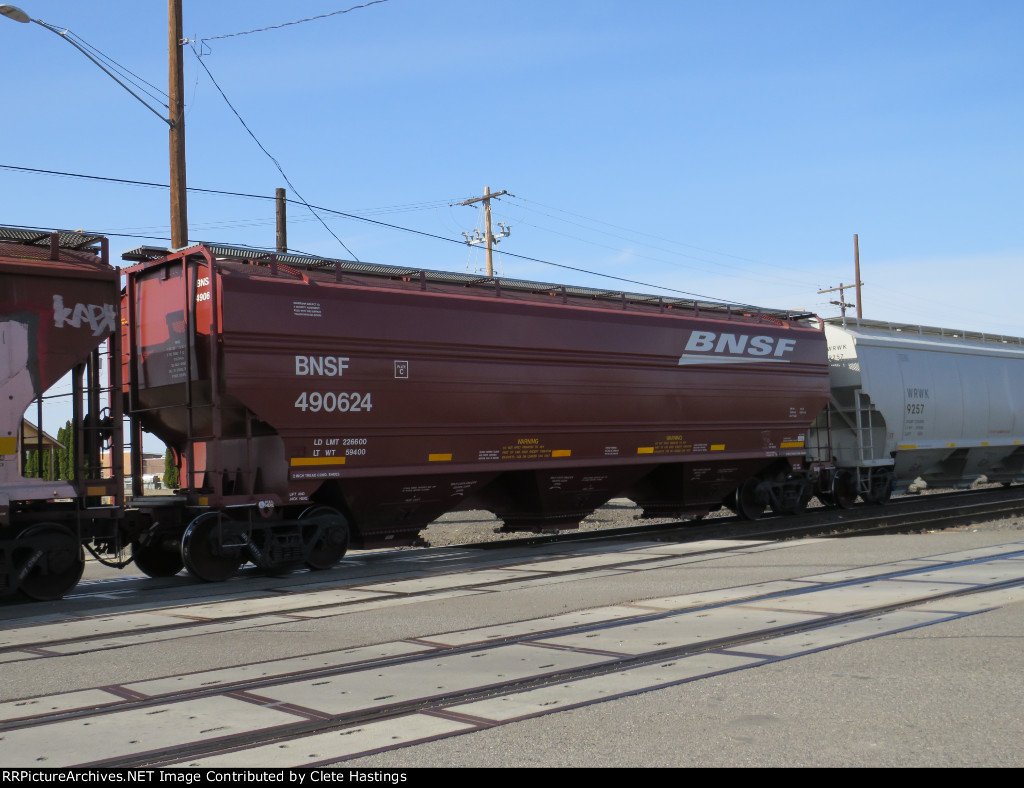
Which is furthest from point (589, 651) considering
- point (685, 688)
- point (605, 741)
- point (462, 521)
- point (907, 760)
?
point (462, 521)

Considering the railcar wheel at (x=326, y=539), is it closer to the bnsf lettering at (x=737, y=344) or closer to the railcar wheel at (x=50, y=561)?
the railcar wheel at (x=50, y=561)

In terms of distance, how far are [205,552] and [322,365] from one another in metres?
2.77

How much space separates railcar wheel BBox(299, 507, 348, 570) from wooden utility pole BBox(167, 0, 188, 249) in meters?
6.04

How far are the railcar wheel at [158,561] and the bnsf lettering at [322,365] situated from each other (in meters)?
3.15

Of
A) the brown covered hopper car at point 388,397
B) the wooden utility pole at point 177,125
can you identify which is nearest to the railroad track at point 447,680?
the brown covered hopper car at point 388,397

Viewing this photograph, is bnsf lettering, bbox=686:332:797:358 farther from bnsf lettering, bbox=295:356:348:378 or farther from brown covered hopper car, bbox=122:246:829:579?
bnsf lettering, bbox=295:356:348:378

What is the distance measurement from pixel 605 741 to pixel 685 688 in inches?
45.9

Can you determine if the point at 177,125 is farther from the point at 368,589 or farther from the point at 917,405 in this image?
the point at 917,405

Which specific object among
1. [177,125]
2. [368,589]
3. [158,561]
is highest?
[177,125]

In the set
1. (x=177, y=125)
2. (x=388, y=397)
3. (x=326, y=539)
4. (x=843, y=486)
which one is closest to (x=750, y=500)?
(x=843, y=486)

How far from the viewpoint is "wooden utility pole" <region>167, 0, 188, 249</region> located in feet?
54.2

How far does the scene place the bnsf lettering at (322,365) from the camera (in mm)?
12500

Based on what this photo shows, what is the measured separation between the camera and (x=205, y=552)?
1209 cm

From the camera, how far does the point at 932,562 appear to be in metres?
11.1
